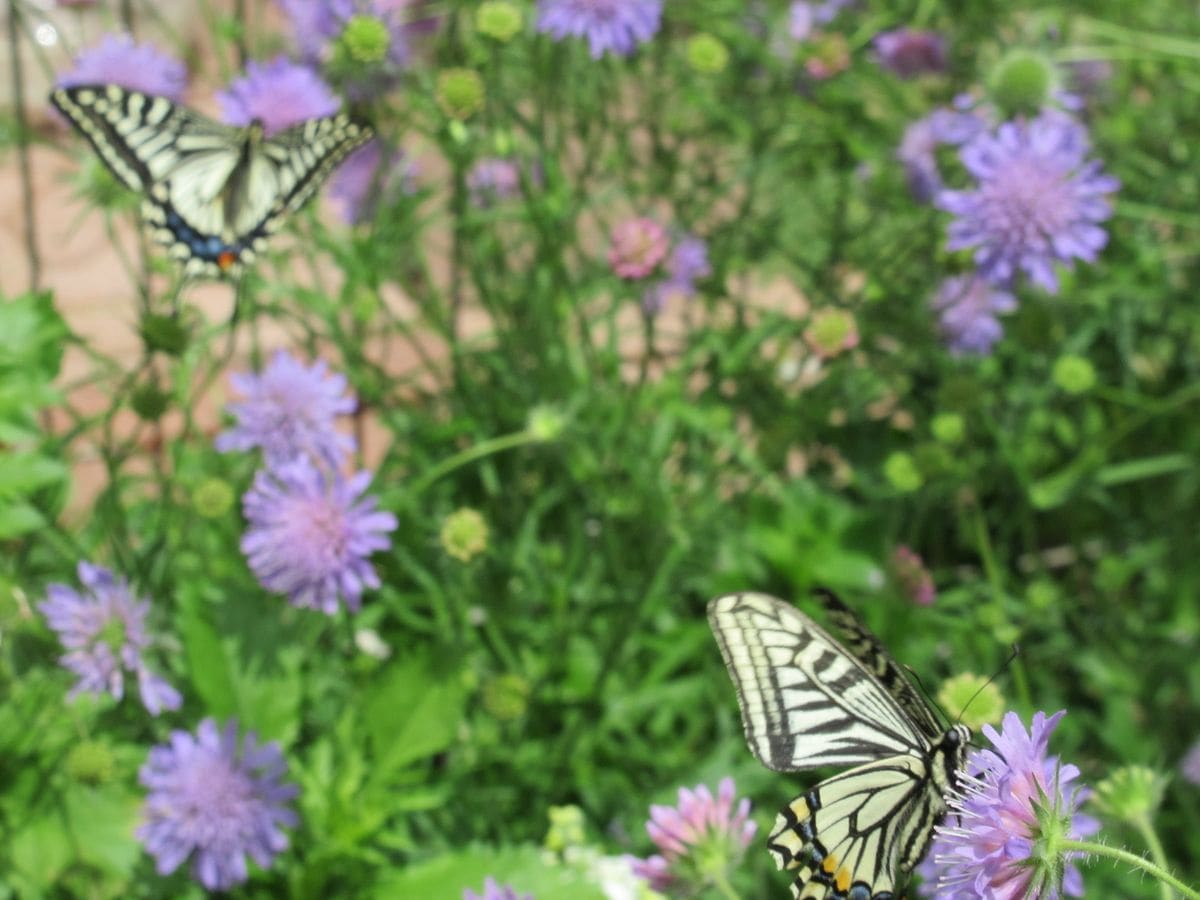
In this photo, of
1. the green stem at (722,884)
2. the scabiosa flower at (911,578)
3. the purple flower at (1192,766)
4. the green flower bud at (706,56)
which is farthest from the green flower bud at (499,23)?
the purple flower at (1192,766)

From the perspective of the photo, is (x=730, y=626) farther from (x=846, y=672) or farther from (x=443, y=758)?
(x=443, y=758)

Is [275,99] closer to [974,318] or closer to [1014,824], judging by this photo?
[974,318]

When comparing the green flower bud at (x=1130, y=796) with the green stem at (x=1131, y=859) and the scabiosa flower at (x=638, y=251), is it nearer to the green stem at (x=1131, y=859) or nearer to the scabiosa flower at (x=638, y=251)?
the green stem at (x=1131, y=859)

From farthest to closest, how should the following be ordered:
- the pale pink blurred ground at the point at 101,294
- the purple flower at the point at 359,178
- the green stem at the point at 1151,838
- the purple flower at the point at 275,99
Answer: the pale pink blurred ground at the point at 101,294
the purple flower at the point at 359,178
the purple flower at the point at 275,99
the green stem at the point at 1151,838

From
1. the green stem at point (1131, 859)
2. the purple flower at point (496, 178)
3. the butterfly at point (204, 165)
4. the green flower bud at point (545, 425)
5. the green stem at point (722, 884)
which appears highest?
the purple flower at point (496, 178)

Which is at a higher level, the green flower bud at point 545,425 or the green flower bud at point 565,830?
the green flower bud at point 545,425

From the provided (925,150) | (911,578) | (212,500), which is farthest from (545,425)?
(925,150)
